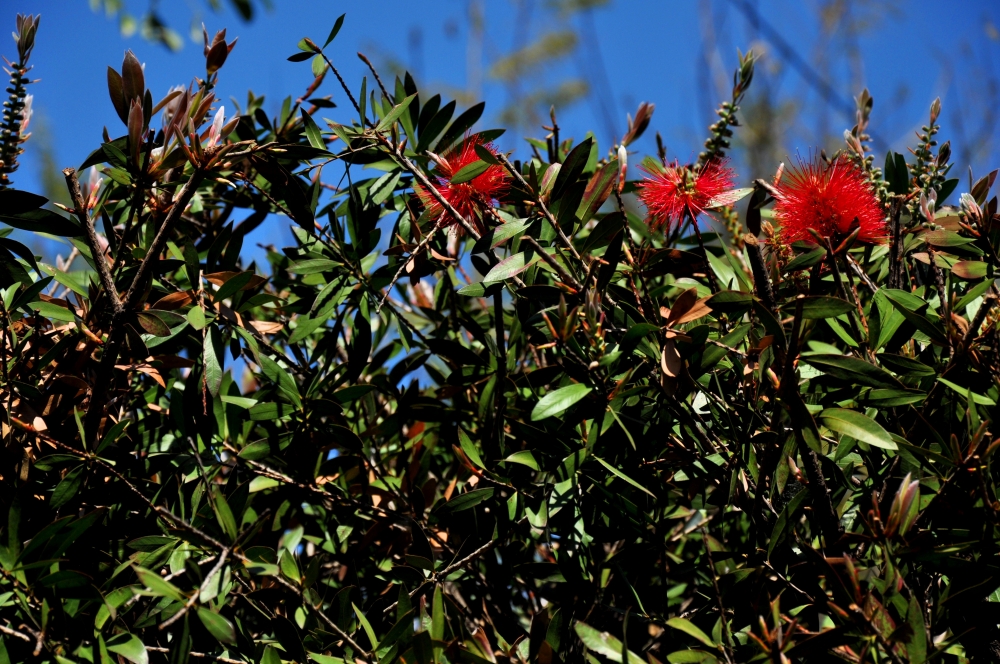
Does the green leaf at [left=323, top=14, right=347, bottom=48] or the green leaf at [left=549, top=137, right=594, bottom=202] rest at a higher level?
the green leaf at [left=323, top=14, right=347, bottom=48]

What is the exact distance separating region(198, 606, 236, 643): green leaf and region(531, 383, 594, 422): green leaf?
0.29m

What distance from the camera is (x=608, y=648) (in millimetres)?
633

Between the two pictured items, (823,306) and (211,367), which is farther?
(211,367)

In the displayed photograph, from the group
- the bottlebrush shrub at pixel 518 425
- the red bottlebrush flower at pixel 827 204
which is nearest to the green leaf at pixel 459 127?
the bottlebrush shrub at pixel 518 425

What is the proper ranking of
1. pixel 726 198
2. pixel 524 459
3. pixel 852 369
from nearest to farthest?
1. pixel 852 369
2. pixel 524 459
3. pixel 726 198

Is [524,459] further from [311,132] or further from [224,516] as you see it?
[311,132]

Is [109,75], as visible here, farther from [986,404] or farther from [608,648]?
[986,404]

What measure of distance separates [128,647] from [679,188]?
2.31 ft

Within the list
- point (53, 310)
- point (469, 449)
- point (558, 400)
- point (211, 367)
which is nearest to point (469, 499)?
point (469, 449)

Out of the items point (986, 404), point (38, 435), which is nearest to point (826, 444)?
point (986, 404)

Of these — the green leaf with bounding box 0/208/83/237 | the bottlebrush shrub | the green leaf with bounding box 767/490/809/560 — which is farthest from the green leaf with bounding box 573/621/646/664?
the green leaf with bounding box 0/208/83/237

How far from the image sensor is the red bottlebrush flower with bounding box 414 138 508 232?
0.85 m

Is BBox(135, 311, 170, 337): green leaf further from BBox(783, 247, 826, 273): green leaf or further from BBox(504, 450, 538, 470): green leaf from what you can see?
BBox(783, 247, 826, 273): green leaf

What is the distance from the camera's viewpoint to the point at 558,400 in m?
0.67
